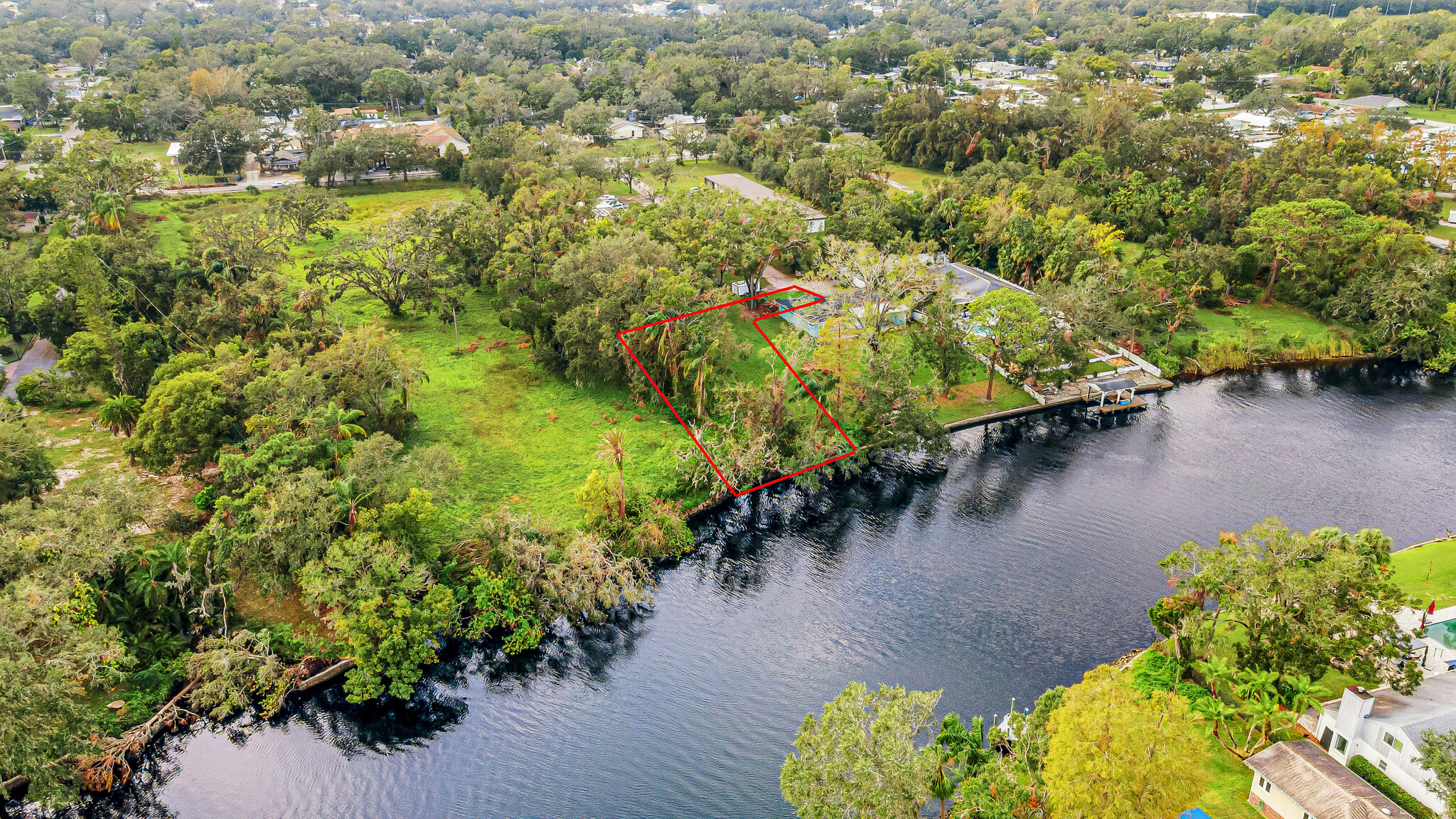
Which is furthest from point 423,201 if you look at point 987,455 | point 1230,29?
point 1230,29

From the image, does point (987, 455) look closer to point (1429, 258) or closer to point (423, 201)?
point (1429, 258)

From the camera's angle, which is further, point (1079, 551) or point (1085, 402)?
point (1085, 402)

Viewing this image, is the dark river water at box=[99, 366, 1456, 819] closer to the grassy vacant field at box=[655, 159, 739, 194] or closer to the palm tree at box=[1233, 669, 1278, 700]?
the palm tree at box=[1233, 669, 1278, 700]

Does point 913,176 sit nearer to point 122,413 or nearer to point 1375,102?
point 1375,102

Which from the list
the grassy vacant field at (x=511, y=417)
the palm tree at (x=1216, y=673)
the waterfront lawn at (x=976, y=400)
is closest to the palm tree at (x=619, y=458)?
the grassy vacant field at (x=511, y=417)

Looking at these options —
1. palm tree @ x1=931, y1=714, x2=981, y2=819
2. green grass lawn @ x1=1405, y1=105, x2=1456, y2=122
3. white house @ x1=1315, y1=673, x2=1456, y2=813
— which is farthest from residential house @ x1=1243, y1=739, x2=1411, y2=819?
green grass lawn @ x1=1405, y1=105, x2=1456, y2=122

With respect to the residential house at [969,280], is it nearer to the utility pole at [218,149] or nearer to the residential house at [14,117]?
the utility pole at [218,149]
